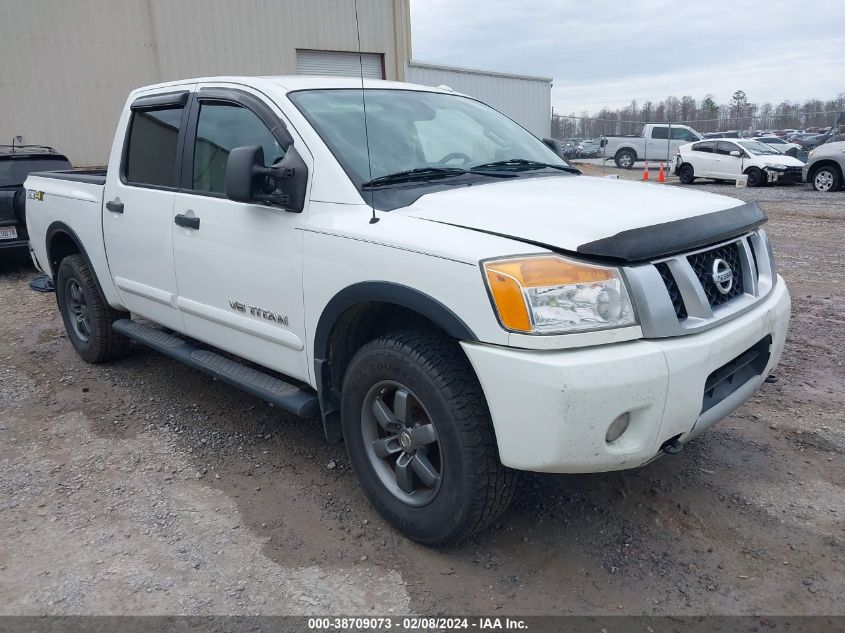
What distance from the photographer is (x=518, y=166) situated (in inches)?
144

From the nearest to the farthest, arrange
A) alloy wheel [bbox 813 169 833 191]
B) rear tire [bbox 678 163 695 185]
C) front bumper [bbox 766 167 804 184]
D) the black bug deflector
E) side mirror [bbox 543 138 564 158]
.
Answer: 1. the black bug deflector
2. side mirror [bbox 543 138 564 158]
3. alloy wheel [bbox 813 169 833 191]
4. front bumper [bbox 766 167 804 184]
5. rear tire [bbox 678 163 695 185]

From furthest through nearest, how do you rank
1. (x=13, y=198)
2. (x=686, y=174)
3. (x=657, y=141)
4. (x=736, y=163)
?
(x=657, y=141)
(x=686, y=174)
(x=736, y=163)
(x=13, y=198)

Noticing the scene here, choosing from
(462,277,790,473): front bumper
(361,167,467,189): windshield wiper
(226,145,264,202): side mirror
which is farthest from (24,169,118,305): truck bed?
(462,277,790,473): front bumper

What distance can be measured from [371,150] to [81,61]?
1364 cm

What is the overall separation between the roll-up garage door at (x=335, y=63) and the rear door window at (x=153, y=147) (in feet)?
44.6

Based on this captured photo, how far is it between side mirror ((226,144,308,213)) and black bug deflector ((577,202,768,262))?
1.35 metres

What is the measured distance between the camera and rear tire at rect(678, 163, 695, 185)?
20078 millimetres

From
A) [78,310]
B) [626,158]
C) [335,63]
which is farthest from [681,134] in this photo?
[78,310]

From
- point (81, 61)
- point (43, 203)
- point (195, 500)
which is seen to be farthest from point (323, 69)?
point (195, 500)

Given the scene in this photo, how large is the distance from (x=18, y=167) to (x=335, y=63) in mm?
10715

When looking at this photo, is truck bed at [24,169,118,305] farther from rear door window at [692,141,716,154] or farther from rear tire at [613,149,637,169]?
rear tire at [613,149,637,169]

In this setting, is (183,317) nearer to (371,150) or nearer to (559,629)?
(371,150)

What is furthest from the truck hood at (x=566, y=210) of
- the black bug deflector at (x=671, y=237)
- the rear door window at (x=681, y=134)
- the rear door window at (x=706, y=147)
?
the rear door window at (x=681, y=134)

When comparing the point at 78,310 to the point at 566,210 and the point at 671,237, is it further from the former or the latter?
the point at 671,237
